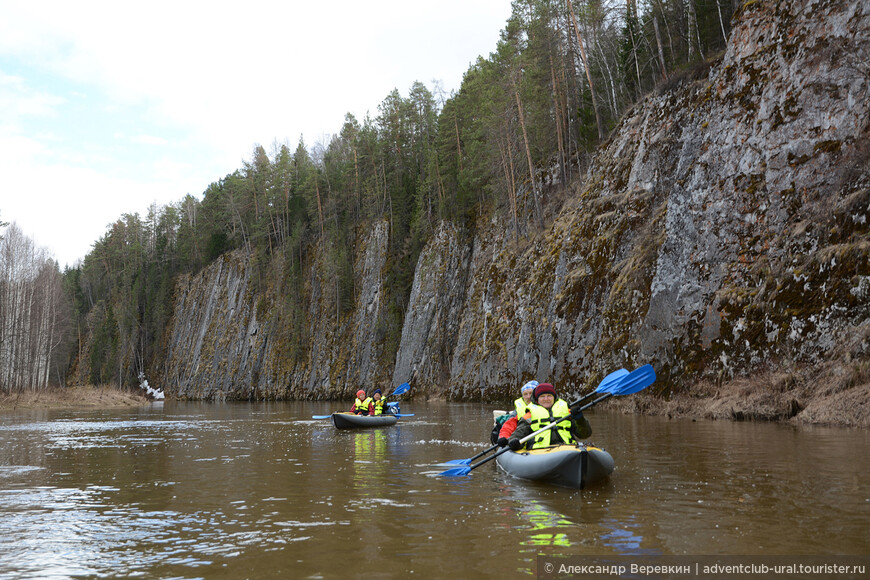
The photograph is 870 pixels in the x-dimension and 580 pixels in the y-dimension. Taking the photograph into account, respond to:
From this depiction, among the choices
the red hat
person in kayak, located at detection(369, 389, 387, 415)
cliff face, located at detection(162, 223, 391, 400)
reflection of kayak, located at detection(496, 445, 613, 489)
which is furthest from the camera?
cliff face, located at detection(162, 223, 391, 400)

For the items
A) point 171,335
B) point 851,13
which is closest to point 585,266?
point 851,13

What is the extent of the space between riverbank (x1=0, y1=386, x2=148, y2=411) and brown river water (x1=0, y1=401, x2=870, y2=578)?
25947 mm

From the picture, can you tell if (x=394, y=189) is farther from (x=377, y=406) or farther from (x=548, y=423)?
(x=548, y=423)

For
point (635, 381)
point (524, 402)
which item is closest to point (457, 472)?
point (524, 402)

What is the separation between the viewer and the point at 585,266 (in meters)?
27.9

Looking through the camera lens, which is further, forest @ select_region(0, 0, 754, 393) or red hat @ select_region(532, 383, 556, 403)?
forest @ select_region(0, 0, 754, 393)

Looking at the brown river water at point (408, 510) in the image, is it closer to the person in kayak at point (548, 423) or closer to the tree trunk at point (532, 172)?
the person in kayak at point (548, 423)

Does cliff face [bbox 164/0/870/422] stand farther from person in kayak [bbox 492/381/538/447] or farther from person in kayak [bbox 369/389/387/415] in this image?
person in kayak [bbox 492/381/538/447]

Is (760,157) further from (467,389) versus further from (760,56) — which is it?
(467,389)

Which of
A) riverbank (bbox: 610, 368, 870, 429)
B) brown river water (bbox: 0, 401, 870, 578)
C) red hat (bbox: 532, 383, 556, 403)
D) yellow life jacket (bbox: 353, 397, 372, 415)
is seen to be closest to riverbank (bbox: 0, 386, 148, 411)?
yellow life jacket (bbox: 353, 397, 372, 415)

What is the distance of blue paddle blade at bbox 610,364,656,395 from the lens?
9.71m

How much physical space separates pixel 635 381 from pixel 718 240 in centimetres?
1293

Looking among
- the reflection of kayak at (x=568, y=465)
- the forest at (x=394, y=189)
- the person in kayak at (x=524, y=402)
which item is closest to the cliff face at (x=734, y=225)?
the forest at (x=394, y=189)

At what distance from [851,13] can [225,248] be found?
64.1 meters
